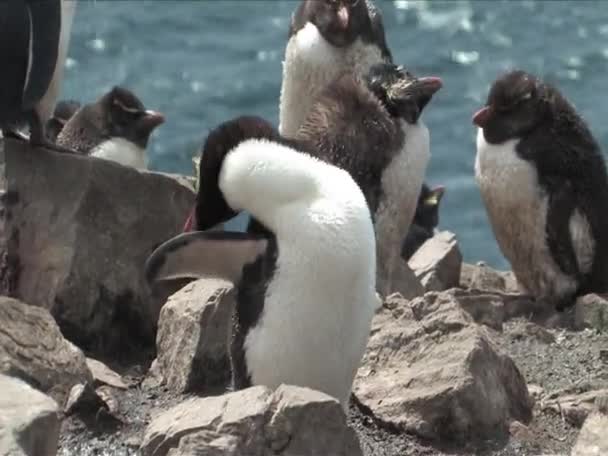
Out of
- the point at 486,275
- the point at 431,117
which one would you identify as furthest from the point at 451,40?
the point at 486,275

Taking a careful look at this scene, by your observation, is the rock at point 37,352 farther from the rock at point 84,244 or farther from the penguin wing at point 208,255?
the rock at point 84,244

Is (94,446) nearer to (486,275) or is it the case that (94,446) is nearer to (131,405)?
(131,405)

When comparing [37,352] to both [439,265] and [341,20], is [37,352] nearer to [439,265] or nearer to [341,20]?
[439,265]

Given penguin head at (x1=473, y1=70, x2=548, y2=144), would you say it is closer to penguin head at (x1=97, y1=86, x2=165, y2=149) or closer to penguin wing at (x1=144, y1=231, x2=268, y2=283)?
penguin head at (x1=97, y1=86, x2=165, y2=149)

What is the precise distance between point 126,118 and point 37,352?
4.09m

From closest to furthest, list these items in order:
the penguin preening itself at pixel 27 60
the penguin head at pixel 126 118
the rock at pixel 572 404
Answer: the rock at pixel 572 404 < the penguin preening itself at pixel 27 60 < the penguin head at pixel 126 118

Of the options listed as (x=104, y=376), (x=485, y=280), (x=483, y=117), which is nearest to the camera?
(x=104, y=376)

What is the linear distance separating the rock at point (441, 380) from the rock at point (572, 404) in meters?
0.13

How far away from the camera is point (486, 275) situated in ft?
36.3

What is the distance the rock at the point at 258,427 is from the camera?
5270 mm

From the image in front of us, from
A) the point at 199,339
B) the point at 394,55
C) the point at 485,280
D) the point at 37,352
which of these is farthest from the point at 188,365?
the point at 394,55

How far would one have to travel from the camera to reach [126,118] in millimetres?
10461

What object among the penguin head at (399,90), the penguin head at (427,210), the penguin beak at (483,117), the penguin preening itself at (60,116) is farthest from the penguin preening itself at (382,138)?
the penguin head at (427,210)

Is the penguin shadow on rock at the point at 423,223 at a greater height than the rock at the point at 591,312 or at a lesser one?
lesser
